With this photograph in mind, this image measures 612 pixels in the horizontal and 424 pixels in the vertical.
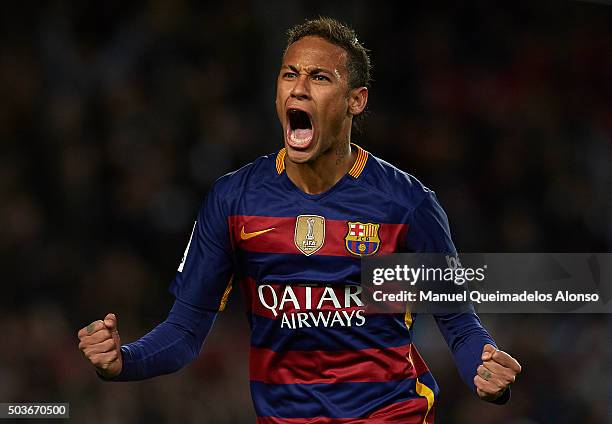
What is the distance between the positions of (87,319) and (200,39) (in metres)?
2.51

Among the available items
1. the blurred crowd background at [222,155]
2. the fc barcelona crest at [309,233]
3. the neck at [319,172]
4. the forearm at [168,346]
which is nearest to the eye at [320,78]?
the neck at [319,172]

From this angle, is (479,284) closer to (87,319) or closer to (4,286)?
(87,319)

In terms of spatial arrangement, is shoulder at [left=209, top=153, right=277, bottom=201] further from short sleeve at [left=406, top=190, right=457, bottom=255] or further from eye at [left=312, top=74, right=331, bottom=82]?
short sleeve at [left=406, top=190, right=457, bottom=255]

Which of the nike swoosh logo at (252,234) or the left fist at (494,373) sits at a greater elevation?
the nike swoosh logo at (252,234)

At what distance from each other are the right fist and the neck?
92 cm

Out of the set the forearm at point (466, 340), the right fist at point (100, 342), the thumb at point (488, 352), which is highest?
the forearm at point (466, 340)

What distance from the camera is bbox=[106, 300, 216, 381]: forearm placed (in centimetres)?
374

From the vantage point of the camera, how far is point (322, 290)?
12.8ft

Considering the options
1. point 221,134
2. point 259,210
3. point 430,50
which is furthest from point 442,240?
point 430,50

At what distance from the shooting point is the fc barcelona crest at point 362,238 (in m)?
3.90

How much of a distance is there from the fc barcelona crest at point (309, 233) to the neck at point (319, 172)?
12 cm

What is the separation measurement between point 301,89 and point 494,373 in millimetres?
1216

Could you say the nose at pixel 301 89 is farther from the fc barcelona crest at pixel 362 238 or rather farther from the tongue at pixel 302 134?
the fc barcelona crest at pixel 362 238

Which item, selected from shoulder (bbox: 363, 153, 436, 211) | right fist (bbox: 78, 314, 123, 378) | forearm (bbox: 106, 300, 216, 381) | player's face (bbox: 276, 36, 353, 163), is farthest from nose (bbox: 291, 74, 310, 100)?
right fist (bbox: 78, 314, 123, 378)
